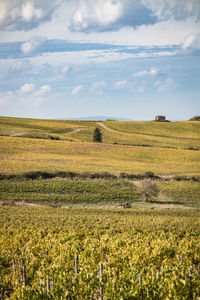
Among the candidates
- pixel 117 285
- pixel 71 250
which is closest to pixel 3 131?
pixel 71 250

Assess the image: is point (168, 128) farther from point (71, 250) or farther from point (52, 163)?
point (71, 250)

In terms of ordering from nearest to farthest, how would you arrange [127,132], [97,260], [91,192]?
[97,260] < [91,192] < [127,132]

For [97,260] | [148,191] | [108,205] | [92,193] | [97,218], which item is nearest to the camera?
[97,260]

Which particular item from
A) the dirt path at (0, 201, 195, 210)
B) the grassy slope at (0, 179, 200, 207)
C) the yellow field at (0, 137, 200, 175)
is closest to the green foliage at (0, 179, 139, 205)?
the grassy slope at (0, 179, 200, 207)

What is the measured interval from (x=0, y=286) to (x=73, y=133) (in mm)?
105310

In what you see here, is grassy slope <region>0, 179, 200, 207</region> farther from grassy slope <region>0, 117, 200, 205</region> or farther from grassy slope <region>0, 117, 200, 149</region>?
grassy slope <region>0, 117, 200, 149</region>

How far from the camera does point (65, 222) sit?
34375 mm

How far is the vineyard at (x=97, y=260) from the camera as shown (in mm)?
12695

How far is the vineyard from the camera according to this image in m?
12.7

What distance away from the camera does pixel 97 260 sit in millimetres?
19422

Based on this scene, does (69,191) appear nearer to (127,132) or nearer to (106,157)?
(106,157)

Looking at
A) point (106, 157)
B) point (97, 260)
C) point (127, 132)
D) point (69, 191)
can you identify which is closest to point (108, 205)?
point (69, 191)

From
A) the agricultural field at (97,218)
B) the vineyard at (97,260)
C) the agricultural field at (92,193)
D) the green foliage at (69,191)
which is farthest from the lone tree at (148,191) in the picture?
the vineyard at (97,260)

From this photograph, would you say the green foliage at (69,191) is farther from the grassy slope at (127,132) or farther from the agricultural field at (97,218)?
the grassy slope at (127,132)
